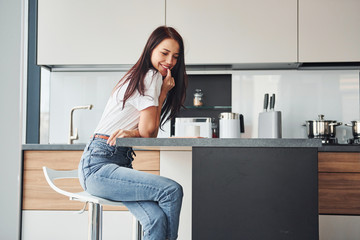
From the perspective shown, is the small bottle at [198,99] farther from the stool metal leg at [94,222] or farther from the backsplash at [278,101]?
the stool metal leg at [94,222]

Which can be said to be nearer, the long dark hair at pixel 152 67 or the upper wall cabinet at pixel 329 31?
the long dark hair at pixel 152 67

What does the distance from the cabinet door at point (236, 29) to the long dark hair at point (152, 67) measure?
4.56 feet

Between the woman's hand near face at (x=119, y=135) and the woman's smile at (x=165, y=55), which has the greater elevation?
the woman's smile at (x=165, y=55)

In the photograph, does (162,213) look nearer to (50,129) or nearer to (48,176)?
(48,176)

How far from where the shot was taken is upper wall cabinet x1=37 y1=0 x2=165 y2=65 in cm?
316

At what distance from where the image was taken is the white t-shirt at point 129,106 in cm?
152

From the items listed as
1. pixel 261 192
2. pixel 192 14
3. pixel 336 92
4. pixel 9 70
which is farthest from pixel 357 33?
pixel 9 70

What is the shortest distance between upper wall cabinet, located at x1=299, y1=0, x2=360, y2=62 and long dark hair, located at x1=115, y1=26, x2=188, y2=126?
163 centimetres

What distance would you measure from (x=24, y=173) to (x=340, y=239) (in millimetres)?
2142

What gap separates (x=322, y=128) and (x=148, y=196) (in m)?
2.06

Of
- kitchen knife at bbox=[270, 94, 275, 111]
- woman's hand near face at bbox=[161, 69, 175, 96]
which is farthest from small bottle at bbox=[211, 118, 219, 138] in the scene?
woman's hand near face at bbox=[161, 69, 175, 96]

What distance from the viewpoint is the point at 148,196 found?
1361 millimetres

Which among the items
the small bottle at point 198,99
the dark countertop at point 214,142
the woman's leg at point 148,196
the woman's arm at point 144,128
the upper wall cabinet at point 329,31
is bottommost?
the woman's leg at point 148,196

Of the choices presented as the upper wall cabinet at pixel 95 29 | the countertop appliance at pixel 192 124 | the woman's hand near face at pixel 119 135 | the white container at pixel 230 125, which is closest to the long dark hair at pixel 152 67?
the woman's hand near face at pixel 119 135
